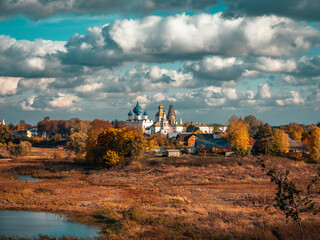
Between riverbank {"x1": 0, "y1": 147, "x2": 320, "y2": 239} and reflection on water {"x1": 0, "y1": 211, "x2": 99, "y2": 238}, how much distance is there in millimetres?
1086

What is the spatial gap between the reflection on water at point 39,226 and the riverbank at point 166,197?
1086 millimetres

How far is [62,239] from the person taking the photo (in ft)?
70.4

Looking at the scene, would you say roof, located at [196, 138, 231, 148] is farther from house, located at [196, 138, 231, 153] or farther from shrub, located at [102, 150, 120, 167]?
shrub, located at [102, 150, 120, 167]

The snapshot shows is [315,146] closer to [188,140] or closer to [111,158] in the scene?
[111,158]

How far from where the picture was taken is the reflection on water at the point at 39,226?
77.3ft

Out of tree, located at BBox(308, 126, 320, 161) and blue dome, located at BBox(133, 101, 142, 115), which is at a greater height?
blue dome, located at BBox(133, 101, 142, 115)

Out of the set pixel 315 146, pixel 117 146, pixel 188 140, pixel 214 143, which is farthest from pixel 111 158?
pixel 188 140

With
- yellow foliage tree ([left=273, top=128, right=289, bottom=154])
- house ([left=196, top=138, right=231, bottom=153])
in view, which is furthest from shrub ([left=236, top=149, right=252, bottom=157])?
yellow foliage tree ([left=273, top=128, right=289, bottom=154])

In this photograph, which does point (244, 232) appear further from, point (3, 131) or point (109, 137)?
point (3, 131)

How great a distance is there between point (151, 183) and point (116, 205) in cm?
1420

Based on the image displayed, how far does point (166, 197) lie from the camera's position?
113 feet

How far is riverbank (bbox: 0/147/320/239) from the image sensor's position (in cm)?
2339

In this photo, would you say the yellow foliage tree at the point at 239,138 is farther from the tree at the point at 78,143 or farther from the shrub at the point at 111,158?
the tree at the point at 78,143

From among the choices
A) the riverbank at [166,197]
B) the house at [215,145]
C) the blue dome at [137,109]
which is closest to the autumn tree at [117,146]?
the riverbank at [166,197]
